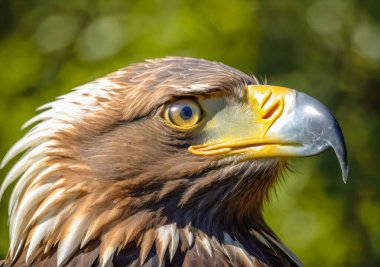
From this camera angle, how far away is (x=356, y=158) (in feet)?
17.7

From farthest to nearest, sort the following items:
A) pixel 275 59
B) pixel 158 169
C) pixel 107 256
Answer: pixel 275 59 → pixel 158 169 → pixel 107 256

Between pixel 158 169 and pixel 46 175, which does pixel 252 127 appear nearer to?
pixel 158 169

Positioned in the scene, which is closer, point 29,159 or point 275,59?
point 29,159

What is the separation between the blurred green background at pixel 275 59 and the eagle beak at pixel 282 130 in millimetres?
1695

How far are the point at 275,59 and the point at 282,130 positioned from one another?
7.58 feet

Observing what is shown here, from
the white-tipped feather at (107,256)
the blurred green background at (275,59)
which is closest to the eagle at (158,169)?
the white-tipped feather at (107,256)

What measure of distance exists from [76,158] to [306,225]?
2.24m

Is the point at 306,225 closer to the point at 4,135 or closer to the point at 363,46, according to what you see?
the point at 363,46

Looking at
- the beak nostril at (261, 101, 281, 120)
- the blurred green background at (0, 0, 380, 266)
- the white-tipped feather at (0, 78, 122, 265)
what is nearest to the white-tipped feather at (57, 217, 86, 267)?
the white-tipped feather at (0, 78, 122, 265)

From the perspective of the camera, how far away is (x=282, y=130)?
9.84 feet

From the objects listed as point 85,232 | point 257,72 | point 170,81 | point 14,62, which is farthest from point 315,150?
point 14,62

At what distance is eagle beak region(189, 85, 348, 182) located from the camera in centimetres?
295

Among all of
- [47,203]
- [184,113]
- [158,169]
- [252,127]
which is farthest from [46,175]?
[252,127]

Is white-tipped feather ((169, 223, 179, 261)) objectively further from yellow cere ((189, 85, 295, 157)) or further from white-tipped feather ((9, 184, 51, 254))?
white-tipped feather ((9, 184, 51, 254))
